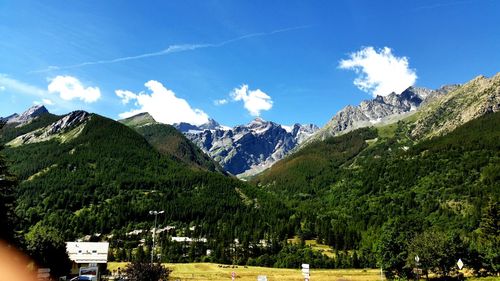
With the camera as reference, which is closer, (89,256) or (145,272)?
(145,272)

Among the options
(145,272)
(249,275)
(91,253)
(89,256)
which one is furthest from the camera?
(249,275)

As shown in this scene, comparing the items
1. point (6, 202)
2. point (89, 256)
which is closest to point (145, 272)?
point (6, 202)

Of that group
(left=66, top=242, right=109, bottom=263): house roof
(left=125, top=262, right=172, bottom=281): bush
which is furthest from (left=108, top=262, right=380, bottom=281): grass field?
(left=125, top=262, right=172, bottom=281): bush

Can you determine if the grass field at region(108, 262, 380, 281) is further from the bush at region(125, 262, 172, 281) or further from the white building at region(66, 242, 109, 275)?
the bush at region(125, 262, 172, 281)

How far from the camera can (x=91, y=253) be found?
96.0 meters

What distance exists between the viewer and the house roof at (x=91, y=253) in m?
94.9

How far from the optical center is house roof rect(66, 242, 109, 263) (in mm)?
94938

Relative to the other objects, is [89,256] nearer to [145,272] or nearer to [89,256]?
[89,256]

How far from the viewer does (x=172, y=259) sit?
163m

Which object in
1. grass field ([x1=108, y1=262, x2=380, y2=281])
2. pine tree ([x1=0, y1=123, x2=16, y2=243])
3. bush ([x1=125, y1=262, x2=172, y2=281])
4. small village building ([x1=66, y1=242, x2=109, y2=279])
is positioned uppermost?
pine tree ([x1=0, y1=123, x2=16, y2=243])

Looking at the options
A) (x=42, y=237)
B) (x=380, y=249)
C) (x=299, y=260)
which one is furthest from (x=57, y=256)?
(x=299, y=260)

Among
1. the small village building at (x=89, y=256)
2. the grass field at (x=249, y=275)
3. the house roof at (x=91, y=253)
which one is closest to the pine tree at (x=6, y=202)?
the grass field at (x=249, y=275)

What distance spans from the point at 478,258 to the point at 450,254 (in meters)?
8.92

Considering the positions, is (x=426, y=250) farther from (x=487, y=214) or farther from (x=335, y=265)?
(x=335, y=265)
